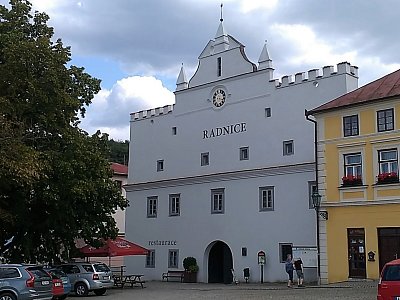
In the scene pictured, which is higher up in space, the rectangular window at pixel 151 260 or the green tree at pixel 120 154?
the green tree at pixel 120 154

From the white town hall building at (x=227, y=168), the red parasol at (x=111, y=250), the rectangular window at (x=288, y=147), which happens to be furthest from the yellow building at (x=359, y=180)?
the red parasol at (x=111, y=250)

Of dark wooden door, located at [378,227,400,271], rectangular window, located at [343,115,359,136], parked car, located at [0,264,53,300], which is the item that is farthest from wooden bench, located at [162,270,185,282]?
parked car, located at [0,264,53,300]

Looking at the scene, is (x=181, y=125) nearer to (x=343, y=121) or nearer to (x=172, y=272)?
(x=172, y=272)

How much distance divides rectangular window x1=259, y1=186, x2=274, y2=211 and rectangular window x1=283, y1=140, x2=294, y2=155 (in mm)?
2227

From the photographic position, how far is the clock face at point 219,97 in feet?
129

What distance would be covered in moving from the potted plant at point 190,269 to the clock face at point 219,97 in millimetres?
9856

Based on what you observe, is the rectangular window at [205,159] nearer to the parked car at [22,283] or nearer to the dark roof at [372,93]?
the dark roof at [372,93]

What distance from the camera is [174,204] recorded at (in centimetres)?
4169

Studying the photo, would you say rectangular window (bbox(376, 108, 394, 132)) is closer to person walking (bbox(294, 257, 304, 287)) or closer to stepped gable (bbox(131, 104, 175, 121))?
person walking (bbox(294, 257, 304, 287))

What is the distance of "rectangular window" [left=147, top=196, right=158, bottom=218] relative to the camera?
43000mm

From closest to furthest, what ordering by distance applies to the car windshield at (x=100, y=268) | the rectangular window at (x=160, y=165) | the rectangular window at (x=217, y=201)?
the car windshield at (x=100, y=268) → the rectangular window at (x=217, y=201) → the rectangular window at (x=160, y=165)

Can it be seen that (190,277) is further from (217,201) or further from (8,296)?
(8,296)

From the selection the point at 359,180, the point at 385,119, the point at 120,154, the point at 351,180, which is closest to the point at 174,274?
the point at 351,180

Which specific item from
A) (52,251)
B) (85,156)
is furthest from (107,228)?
(85,156)
